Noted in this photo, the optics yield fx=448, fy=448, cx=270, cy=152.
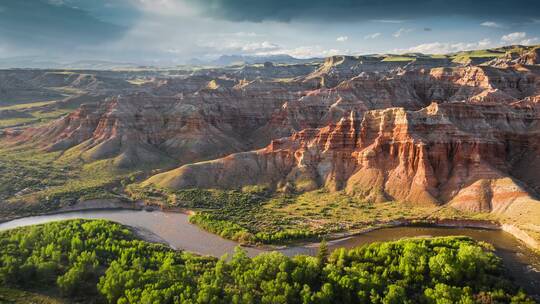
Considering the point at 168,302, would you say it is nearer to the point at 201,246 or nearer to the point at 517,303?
the point at 201,246

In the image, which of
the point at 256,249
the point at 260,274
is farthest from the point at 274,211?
the point at 260,274

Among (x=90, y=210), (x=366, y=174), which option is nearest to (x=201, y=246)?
(x=90, y=210)

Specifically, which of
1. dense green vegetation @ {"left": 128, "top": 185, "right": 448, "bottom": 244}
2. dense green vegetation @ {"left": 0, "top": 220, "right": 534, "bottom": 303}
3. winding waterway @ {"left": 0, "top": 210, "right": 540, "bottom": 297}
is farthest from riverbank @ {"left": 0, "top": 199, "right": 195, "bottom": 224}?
dense green vegetation @ {"left": 0, "top": 220, "right": 534, "bottom": 303}

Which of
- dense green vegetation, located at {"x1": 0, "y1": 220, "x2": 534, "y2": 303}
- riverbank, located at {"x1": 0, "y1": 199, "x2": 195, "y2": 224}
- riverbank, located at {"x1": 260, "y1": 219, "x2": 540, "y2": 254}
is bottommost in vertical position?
riverbank, located at {"x1": 0, "y1": 199, "x2": 195, "y2": 224}

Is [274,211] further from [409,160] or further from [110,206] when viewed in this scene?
[110,206]

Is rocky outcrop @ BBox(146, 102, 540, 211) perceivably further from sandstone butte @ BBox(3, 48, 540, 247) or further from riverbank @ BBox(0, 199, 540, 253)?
riverbank @ BBox(0, 199, 540, 253)

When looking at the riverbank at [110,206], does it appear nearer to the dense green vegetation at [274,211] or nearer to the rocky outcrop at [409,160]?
the dense green vegetation at [274,211]

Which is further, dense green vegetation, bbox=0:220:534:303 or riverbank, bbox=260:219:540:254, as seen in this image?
riverbank, bbox=260:219:540:254

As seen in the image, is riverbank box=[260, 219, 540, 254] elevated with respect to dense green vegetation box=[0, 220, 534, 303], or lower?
lower
